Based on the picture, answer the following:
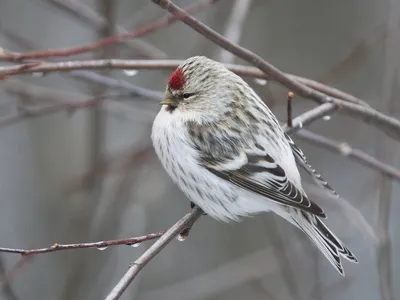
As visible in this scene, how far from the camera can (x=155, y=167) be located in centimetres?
412

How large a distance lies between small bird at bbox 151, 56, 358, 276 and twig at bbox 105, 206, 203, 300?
218mm

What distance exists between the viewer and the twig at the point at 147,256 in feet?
5.75

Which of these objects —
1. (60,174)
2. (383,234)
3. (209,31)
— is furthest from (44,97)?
(60,174)

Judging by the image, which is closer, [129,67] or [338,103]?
[129,67]

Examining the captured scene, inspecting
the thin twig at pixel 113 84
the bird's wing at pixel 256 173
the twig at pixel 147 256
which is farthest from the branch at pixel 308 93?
the thin twig at pixel 113 84

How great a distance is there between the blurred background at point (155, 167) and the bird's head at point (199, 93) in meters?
0.37

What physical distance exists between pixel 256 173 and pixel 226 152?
5.5 inches

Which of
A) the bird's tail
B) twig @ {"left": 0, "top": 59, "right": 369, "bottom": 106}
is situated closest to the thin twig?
twig @ {"left": 0, "top": 59, "right": 369, "bottom": 106}

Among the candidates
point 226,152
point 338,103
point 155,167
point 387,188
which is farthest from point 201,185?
point 155,167

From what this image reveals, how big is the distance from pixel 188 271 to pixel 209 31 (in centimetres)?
400

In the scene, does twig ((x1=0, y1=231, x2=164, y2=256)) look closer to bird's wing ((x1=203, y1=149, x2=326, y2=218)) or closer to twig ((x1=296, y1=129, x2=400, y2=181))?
bird's wing ((x1=203, y1=149, x2=326, y2=218))

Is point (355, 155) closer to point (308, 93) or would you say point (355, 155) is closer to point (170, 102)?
point (308, 93)

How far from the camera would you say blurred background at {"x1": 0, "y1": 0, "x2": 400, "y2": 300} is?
358 centimetres

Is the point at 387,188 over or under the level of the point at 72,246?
under
